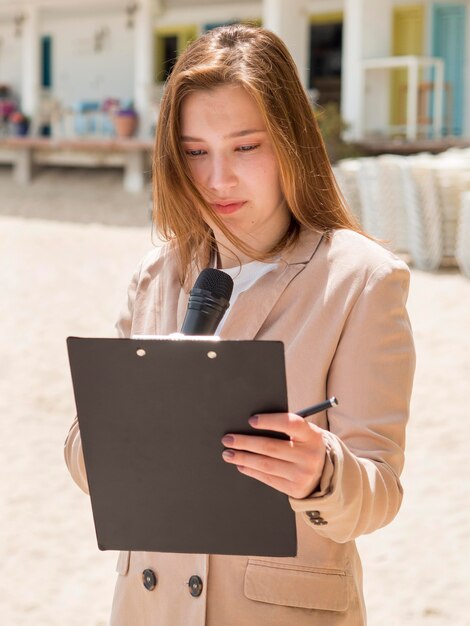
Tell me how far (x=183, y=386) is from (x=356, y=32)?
13.3 meters

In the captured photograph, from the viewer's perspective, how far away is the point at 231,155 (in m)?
1.41

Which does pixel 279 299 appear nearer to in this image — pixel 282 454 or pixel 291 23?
pixel 282 454

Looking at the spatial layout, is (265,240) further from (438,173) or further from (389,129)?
(389,129)

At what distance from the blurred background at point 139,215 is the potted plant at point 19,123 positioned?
0.11ft

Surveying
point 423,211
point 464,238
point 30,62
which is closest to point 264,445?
point 464,238

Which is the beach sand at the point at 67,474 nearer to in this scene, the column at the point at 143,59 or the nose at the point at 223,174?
the nose at the point at 223,174

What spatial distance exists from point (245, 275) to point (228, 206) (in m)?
0.12

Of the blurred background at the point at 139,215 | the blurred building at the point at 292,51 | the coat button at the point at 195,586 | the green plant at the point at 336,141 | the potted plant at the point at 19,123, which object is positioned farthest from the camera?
the potted plant at the point at 19,123

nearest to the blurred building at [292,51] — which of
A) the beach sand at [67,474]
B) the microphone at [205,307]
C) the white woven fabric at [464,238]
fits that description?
the beach sand at [67,474]

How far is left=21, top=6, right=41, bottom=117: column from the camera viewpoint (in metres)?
18.6

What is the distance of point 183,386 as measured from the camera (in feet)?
3.57

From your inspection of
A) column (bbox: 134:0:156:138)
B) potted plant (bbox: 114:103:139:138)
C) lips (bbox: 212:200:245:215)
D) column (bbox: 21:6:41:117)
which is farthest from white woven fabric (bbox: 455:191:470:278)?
column (bbox: 21:6:41:117)

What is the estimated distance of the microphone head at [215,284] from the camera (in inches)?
49.2

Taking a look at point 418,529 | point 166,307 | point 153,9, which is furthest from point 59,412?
point 153,9
